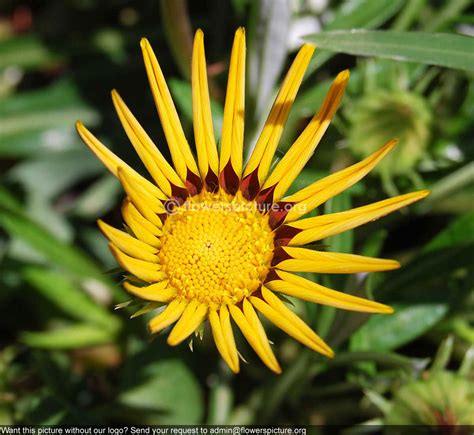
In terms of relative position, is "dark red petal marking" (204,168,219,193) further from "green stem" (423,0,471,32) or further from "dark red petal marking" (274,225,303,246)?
"green stem" (423,0,471,32)

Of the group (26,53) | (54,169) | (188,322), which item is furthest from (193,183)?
(26,53)

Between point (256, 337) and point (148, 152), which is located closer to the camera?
point (256, 337)

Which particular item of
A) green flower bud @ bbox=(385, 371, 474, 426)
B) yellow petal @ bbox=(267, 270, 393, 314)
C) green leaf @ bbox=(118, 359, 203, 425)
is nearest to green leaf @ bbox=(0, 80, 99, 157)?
green leaf @ bbox=(118, 359, 203, 425)

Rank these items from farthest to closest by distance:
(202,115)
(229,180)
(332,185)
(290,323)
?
(229,180)
(202,115)
(332,185)
(290,323)

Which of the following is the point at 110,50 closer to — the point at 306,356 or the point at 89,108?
the point at 89,108

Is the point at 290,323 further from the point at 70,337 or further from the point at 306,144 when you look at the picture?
the point at 70,337

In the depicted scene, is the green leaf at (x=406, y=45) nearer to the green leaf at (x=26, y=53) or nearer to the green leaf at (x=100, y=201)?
the green leaf at (x=100, y=201)

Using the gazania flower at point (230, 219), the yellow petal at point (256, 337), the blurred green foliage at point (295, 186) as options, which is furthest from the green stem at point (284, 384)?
the yellow petal at point (256, 337)

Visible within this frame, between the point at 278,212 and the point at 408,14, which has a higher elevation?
the point at 408,14
